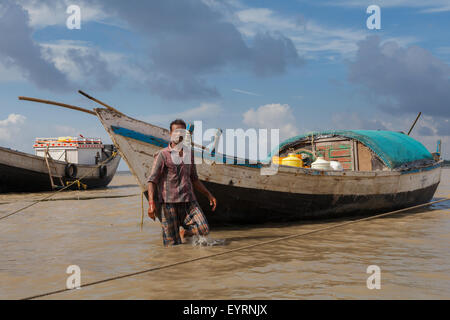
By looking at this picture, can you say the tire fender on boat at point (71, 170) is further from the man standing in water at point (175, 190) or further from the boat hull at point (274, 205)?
the man standing in water at point (175, 190)

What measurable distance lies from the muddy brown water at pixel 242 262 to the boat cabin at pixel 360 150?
1.96 metres

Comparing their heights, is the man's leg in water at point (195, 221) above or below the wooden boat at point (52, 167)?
below

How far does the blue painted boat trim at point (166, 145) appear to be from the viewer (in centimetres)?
576

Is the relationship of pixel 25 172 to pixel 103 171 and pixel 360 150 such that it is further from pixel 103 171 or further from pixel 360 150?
pixel 360 150

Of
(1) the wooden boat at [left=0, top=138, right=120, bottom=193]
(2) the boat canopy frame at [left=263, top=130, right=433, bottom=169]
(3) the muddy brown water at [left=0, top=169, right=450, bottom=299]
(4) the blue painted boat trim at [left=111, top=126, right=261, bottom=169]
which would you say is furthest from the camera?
(1) the wooden boat at [left=0, top=138, right=120, bottom=193]

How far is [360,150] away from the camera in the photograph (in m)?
9.77

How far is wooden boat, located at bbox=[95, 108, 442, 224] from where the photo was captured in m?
5.86

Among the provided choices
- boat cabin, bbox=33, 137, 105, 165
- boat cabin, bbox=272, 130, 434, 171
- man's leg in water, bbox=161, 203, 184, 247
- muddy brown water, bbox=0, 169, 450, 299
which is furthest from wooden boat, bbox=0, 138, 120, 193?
man's leg in water, bbox=161, 203, 184, 247

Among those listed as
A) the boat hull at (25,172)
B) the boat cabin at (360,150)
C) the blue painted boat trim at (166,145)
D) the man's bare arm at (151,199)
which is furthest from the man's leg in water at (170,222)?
the boat hull at (25,172)

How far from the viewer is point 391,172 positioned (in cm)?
834

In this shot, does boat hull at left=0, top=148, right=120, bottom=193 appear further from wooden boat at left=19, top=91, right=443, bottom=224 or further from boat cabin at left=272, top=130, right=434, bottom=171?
wooden boat at left=19, top=91, right=443, bottom=224
